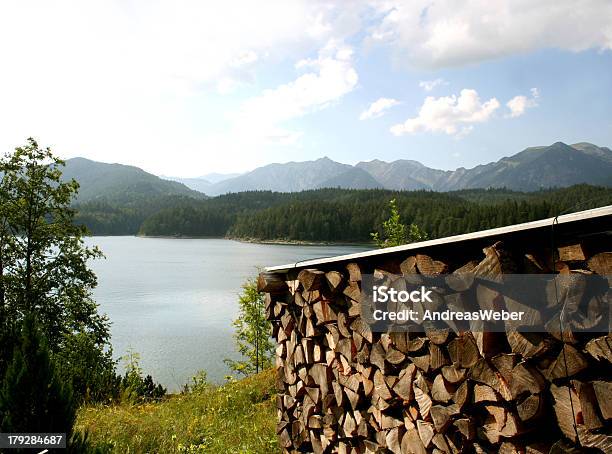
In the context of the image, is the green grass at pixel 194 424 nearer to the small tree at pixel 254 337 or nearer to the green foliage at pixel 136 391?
the green foliage at pixel 136 391

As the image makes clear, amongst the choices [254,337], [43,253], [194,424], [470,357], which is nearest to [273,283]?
[194,424]

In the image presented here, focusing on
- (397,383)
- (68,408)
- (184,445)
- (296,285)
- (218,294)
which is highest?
(296,285)

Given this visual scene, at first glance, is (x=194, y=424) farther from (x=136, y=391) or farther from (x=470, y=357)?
(x=470, y=357)

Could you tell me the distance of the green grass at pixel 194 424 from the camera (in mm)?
5770

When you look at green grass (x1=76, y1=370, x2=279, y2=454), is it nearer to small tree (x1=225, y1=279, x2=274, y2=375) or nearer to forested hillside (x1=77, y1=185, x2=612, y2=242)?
small tree (x1=225, y1=279, x2=274, y2=375)

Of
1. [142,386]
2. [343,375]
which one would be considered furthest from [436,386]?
[142,386]

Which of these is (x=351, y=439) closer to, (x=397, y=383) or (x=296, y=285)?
(x=397, y=383)

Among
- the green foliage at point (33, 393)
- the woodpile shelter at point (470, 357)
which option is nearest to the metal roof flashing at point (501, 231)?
the woodpile shelter at point (470, 357)

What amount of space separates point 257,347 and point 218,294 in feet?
65.3

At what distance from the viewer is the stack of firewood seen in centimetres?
223

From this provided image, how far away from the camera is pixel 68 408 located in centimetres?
398

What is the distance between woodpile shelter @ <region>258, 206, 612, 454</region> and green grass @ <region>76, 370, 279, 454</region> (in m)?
Answer: 1.57

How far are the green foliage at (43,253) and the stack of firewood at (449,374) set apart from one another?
12.3 metres

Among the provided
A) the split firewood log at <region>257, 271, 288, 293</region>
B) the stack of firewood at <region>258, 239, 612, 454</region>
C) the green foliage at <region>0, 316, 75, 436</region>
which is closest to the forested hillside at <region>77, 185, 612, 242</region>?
the split firewood log at <region>257, 271, 288, 293</region>
